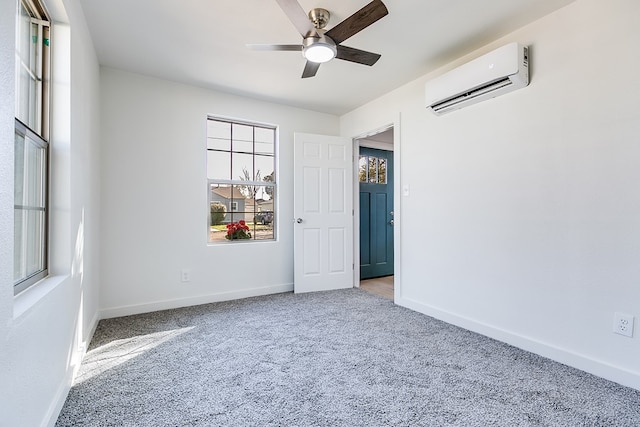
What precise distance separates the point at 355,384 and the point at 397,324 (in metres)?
1.14

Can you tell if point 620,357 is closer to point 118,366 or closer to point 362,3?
point 362,3

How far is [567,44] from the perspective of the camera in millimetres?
2160

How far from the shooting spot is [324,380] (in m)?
1.94

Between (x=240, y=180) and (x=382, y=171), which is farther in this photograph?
(x=382, y=171)

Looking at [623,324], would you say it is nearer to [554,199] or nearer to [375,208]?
[554,199]

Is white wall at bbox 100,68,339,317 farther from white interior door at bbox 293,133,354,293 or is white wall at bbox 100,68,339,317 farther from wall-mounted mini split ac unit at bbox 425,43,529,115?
wall-mounted mini split ac unit at bbox 425,43,529,115

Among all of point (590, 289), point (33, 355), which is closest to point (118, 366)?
point (33, 355)

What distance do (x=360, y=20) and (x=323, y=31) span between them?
325mm

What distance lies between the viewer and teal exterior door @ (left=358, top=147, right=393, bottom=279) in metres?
4.97

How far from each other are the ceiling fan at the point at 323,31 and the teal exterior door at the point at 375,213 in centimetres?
262

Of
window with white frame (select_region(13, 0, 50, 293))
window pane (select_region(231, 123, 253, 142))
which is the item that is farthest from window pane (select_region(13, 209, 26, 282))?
window pane (select_region(231, 123, 253, 142))

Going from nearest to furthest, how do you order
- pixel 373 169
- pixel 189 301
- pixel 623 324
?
pixel 623 324 < pixel 189 301 < pixel 373 169

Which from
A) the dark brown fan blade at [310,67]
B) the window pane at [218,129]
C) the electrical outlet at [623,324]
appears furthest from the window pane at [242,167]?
the electrical outlet at [623,324]

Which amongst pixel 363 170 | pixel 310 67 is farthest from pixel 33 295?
pixel 363 170
